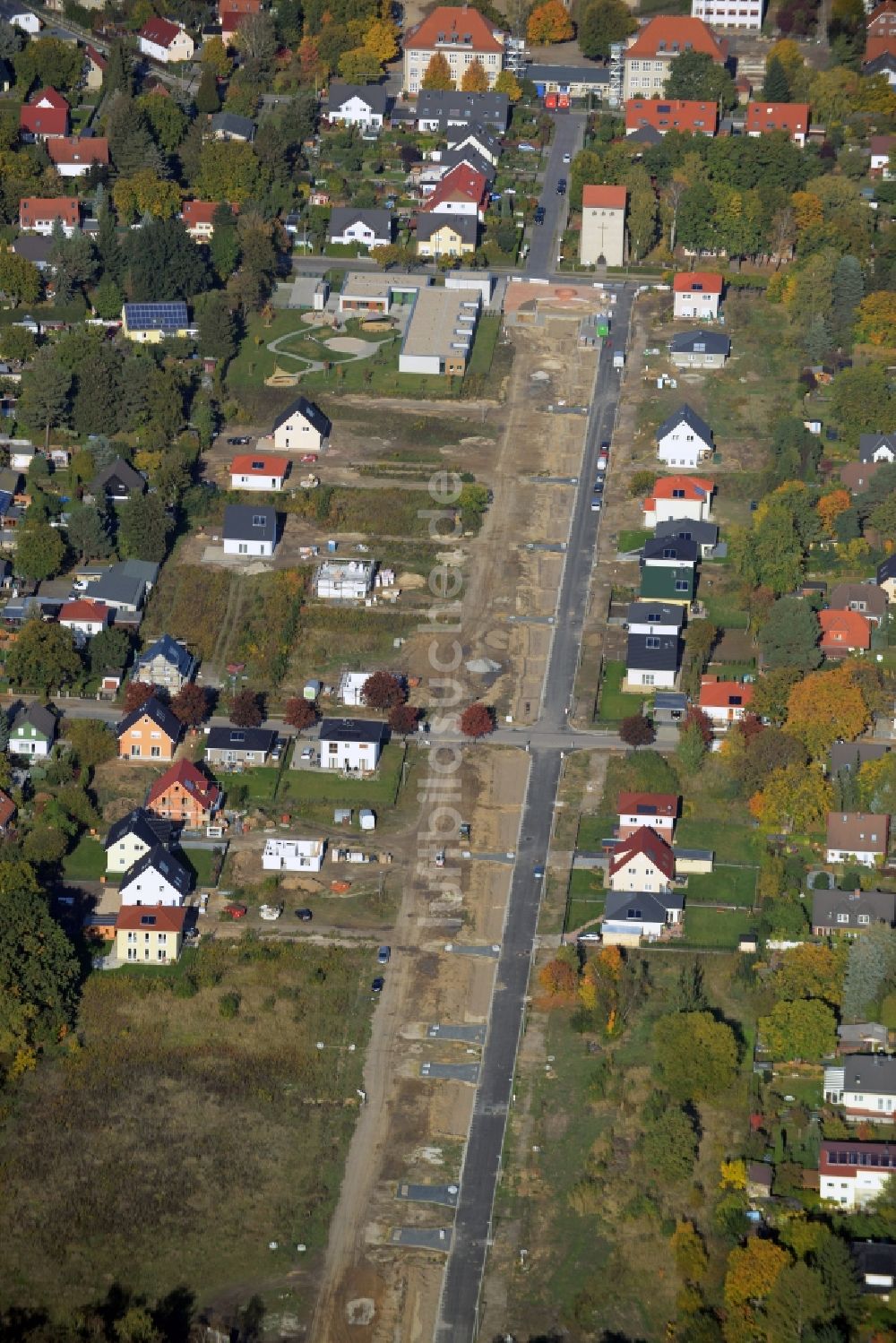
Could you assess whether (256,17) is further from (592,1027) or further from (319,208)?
(592,1027)

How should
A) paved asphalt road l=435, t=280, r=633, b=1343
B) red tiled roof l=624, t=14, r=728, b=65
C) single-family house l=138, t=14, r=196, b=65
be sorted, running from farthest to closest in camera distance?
single-family house l=138, t=14, r=196, b=65 < red tiled roof l=624, t=14, r=728, b=65 < paved asphalt road l=435, t=280, r=633, b=1343

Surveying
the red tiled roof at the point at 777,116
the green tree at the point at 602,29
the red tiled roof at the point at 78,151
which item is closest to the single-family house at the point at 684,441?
the red tiled roof at the point at 777,116

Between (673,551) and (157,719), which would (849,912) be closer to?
(673,551)

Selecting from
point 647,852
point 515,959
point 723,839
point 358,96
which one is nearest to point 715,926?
point 647,852

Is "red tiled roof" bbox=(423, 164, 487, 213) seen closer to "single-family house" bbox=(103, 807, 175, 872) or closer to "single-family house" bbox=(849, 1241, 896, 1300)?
"single-family house" bbox=(103, 807, 175, 872)

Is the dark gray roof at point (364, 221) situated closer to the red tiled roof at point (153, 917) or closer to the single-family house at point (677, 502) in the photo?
the single-family house at point (677, 502)

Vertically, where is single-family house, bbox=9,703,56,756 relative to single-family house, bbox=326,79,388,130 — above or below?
below

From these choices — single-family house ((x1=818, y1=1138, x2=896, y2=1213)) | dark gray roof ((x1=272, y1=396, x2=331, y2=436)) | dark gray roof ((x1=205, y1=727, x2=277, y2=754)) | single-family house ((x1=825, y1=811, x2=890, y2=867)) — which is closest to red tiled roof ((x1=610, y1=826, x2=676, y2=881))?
single-family house ((x1=825, y1=811, x2=890, y2=867))
